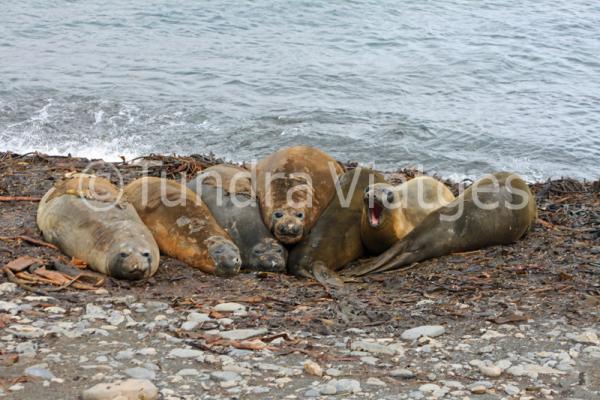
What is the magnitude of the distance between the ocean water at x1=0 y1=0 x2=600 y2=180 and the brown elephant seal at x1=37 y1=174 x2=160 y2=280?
4821mm

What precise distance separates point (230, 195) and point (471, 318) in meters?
2.94

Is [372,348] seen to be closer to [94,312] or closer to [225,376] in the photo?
[225,376]

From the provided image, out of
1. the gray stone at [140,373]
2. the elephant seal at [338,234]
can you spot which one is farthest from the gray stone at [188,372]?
the elephant seal at [338,234]

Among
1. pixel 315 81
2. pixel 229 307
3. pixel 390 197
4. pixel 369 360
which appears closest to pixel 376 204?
pixel 390 197

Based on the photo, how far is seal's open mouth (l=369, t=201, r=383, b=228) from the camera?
7422 millimetres

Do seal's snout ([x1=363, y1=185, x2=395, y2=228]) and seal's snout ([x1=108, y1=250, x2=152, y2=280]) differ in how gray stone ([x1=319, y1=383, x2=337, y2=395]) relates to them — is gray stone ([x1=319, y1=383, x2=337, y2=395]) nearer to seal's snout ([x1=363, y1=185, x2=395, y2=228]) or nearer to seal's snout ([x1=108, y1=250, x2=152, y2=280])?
seal's snout ([x1=108, y1=250, x2=152, y2=280])

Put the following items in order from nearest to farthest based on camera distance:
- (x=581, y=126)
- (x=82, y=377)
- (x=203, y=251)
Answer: (x=82, y=377)
(x=203, y=251)
(x=581, y=126)

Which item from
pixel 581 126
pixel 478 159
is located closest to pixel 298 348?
pixel 478 159

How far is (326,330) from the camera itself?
212 inches

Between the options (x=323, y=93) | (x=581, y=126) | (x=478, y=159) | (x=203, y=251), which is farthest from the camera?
(x=323, y=93)

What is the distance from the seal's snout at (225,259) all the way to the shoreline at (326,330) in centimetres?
11

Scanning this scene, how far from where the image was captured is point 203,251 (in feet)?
23.2

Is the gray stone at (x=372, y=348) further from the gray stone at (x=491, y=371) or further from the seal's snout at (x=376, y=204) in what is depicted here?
the seal's snout at (x=376, y=204)

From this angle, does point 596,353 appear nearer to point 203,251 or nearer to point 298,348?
point 298,348
